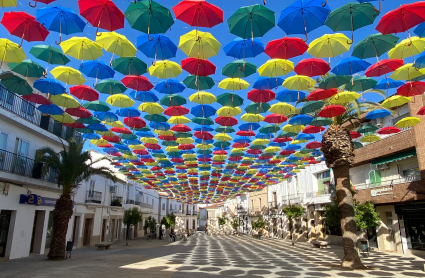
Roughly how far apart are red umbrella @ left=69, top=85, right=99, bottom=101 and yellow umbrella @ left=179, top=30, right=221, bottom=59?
5264 mm

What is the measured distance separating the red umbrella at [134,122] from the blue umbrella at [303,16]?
9.94m

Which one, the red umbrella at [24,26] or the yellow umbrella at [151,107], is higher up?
the red umbrella at [24,26]

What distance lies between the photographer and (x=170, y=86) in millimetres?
13086

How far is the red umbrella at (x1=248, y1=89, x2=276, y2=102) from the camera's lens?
1323 centimetres

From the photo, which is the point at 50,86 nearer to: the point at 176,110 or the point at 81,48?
the point at 81,48

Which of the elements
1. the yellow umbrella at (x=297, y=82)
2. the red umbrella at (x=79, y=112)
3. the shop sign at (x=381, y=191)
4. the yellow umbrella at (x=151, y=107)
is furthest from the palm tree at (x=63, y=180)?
the shop sign at (x=381, y=191)

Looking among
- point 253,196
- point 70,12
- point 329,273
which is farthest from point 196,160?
point 253,196

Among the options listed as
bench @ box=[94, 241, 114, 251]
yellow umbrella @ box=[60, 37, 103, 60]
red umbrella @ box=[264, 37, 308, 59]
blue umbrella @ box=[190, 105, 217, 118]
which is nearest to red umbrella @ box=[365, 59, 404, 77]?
red umbrella @ box=[264, 37, 308, 59]

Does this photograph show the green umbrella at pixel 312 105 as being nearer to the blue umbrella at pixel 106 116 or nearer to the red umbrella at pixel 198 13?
the red umbrella at pixel 198 13

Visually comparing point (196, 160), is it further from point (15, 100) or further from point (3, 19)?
point (3, 19)

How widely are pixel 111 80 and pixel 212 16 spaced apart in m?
6.16

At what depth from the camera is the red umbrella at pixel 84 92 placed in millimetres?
12859

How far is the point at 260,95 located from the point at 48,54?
8.50 m

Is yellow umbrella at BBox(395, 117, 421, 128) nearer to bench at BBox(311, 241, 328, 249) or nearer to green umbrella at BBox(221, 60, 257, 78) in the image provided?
green umbrella at BBox(221, 60, 257, 78)
